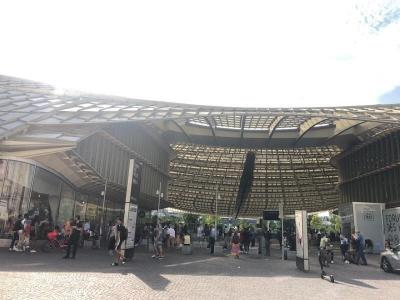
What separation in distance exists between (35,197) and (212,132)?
67.8ft

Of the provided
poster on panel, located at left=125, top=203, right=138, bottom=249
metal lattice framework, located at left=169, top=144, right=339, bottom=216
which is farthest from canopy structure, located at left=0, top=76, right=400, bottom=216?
poster on panel, located at left=125, top=203, right=138, bottom=249

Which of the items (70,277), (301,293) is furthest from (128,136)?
(301,293)

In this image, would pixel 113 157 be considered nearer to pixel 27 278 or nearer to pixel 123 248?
pixel 123 248

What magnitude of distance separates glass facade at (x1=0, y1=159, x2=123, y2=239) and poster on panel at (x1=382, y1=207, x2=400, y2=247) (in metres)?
23.0

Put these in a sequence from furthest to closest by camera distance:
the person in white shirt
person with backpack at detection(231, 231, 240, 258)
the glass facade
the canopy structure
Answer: the person in white shirt
person with backpack at detection(231, 231, 240, 258)
the canopy structure
the glass facade

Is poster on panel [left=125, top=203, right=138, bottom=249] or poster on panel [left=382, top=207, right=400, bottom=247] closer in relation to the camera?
poster on panel [left=125, top=203, right=138, bottom=249]

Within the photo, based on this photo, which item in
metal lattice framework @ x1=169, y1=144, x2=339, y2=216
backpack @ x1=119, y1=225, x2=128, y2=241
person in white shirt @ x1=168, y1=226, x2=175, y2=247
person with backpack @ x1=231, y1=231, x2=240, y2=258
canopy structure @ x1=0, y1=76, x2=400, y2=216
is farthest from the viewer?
metal lattice framework @ x1=169, y1=144, x2=339, y2=216

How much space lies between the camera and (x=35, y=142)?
65.4 ft

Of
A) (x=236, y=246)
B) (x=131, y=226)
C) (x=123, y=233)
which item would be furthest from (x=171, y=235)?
(x=123, y=233)

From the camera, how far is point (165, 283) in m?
11.6

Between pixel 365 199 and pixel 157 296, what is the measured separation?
104 feet

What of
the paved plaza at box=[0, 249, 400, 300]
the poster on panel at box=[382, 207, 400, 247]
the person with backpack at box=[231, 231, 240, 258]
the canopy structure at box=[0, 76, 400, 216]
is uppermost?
the canopy structure at box=[0, 76, 400, 216]

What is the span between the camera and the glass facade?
20.2 metres

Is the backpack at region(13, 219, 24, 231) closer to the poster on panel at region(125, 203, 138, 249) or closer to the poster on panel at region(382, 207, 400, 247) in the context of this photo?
the poster on panel at region(125, 203, 138, 249)
